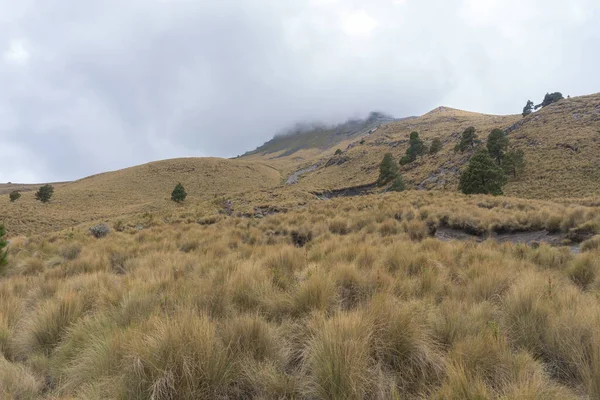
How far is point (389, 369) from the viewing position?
8.15ft

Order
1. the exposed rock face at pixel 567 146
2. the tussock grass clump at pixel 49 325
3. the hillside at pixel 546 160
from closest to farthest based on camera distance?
the tussock grass clump at pixel 49 325 < the hillside at pixel 546 160 < the exposed rock face at pixel 567 146

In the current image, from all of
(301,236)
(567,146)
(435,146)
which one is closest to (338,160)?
(435,146)

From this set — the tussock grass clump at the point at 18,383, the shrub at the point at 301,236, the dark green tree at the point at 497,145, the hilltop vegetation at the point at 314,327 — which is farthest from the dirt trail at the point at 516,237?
the dark green tree at the point at 497,145

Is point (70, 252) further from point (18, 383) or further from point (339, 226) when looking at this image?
point (339, 226)

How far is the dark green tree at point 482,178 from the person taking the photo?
30047 millimetres

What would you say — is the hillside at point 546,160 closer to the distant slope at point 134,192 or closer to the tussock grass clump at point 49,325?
the distant slope at point 134,192

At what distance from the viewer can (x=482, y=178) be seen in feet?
100

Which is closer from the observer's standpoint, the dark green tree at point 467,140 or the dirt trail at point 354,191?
the dark green tree at point 467,140

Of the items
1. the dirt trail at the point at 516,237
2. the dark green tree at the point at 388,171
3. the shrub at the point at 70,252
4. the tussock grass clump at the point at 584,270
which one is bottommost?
the dirt trail at the point at 516,237

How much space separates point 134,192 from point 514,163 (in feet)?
240

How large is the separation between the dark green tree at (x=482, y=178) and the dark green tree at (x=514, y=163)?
468 inches

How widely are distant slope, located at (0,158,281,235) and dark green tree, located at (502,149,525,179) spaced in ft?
139

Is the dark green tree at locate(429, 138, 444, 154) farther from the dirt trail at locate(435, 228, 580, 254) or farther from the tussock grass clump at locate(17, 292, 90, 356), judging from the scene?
the tussock grass clump at locate(17, 292, 90, 356)

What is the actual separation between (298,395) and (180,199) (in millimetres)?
54640
